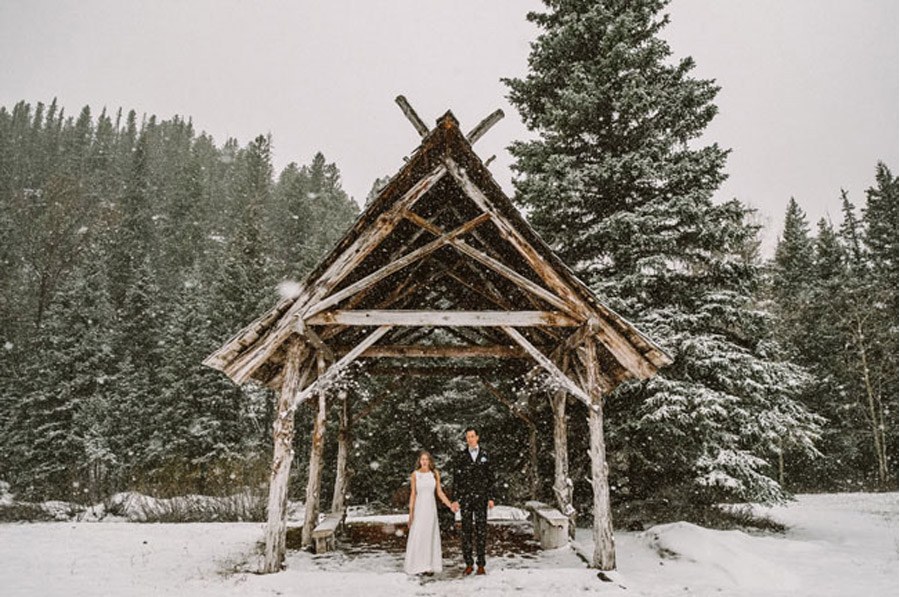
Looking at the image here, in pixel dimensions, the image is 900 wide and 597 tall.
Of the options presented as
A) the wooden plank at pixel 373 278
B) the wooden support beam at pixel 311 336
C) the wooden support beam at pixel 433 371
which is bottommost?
the wooden support beam at pixel 433 371

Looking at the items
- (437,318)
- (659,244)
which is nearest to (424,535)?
(437,318)

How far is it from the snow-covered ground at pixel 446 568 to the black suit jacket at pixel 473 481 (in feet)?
2.93

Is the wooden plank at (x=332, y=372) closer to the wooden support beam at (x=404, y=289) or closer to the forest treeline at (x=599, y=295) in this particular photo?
the wooden support beam at (x=404, y=289)

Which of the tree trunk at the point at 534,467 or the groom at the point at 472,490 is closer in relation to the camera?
the groom at the point at 472,490

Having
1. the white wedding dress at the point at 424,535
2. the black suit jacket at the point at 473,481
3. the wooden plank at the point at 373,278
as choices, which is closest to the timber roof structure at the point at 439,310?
the wooden plank at the point at 373,278

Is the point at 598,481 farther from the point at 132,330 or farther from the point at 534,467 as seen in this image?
the point at 132,330

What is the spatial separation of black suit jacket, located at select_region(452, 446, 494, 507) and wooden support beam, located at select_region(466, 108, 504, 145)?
4.67m

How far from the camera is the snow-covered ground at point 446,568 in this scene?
611 cm

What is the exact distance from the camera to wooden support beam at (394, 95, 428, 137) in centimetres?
827

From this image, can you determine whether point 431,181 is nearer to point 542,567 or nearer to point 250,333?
point 250,333

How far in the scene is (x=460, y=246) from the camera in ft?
23.6

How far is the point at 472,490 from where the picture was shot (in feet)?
22.6

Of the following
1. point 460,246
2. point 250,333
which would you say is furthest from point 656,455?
point 250,333

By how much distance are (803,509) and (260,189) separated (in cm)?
5340
